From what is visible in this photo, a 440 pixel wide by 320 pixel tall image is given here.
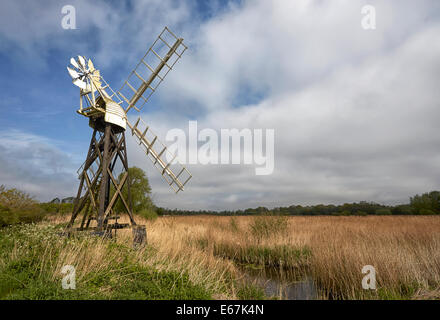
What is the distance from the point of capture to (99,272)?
520 centimetres

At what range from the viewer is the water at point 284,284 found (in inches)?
249

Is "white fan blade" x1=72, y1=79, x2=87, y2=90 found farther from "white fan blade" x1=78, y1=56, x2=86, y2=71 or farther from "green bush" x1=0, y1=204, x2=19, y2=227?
"green bush" x1=0, y1=204, x2=19, y2=227

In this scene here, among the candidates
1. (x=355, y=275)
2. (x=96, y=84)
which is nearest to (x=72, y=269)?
(x=355, y=275)

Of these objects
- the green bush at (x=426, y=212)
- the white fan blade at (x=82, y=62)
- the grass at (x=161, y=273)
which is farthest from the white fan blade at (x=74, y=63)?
the green bush at (x=426, y=212)

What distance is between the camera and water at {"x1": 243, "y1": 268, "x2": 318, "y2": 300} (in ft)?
20.7

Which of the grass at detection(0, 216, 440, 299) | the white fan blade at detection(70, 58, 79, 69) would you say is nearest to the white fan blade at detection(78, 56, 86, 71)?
the white fan blade at detection(70, 58, 79, 69)

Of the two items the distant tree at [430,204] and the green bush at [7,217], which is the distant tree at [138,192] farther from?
the distant tree at [430,204]

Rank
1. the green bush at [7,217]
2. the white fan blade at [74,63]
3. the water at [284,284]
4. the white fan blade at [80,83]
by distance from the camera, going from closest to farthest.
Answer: the water at [284,284] < the white fan blade at [80,83] < the white fan blade at [74,63] < the green bush at [7,217]

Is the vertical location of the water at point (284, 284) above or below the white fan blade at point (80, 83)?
below

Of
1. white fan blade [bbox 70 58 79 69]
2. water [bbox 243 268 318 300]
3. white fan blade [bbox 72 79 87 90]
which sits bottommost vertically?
water [bbox 243 268 318 300]

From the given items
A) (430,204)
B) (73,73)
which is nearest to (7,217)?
(73,73)

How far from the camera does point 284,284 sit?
733 cm
